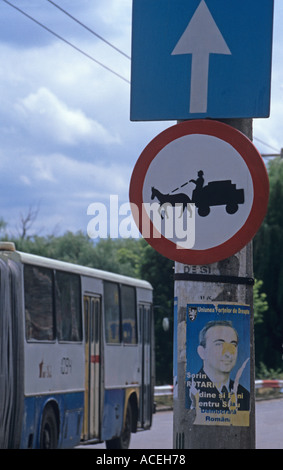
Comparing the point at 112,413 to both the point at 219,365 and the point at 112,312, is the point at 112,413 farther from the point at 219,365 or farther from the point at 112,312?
the point at 219,365

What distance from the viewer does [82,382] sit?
15422mm

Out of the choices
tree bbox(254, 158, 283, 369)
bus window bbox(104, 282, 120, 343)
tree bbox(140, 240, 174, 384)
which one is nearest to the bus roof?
bus window bbox(104, 282, 120, 343)

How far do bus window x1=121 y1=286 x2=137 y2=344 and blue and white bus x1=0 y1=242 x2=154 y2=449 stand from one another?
0.7 inches

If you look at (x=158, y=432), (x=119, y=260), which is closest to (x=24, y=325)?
(x=158, y=432)

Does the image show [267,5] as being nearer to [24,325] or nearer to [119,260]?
[24,325]

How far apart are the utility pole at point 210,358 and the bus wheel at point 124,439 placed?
543 inches

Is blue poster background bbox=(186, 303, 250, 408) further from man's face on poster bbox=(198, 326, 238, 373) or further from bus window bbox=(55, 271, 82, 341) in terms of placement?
bus window bbox=(55, 271, 82, 341)

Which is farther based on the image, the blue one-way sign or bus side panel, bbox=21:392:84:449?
bus side panel, bbox=21:392:84:449

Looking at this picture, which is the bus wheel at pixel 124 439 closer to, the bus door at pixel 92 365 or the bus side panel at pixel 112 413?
the bus side panel at pixel 112 413

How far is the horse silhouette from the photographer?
4.07m

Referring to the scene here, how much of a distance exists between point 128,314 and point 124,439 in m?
2.30

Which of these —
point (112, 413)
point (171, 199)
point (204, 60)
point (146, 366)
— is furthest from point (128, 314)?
point (171, 199)

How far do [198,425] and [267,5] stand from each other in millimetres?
1825

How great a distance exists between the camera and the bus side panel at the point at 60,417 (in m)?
13.0
